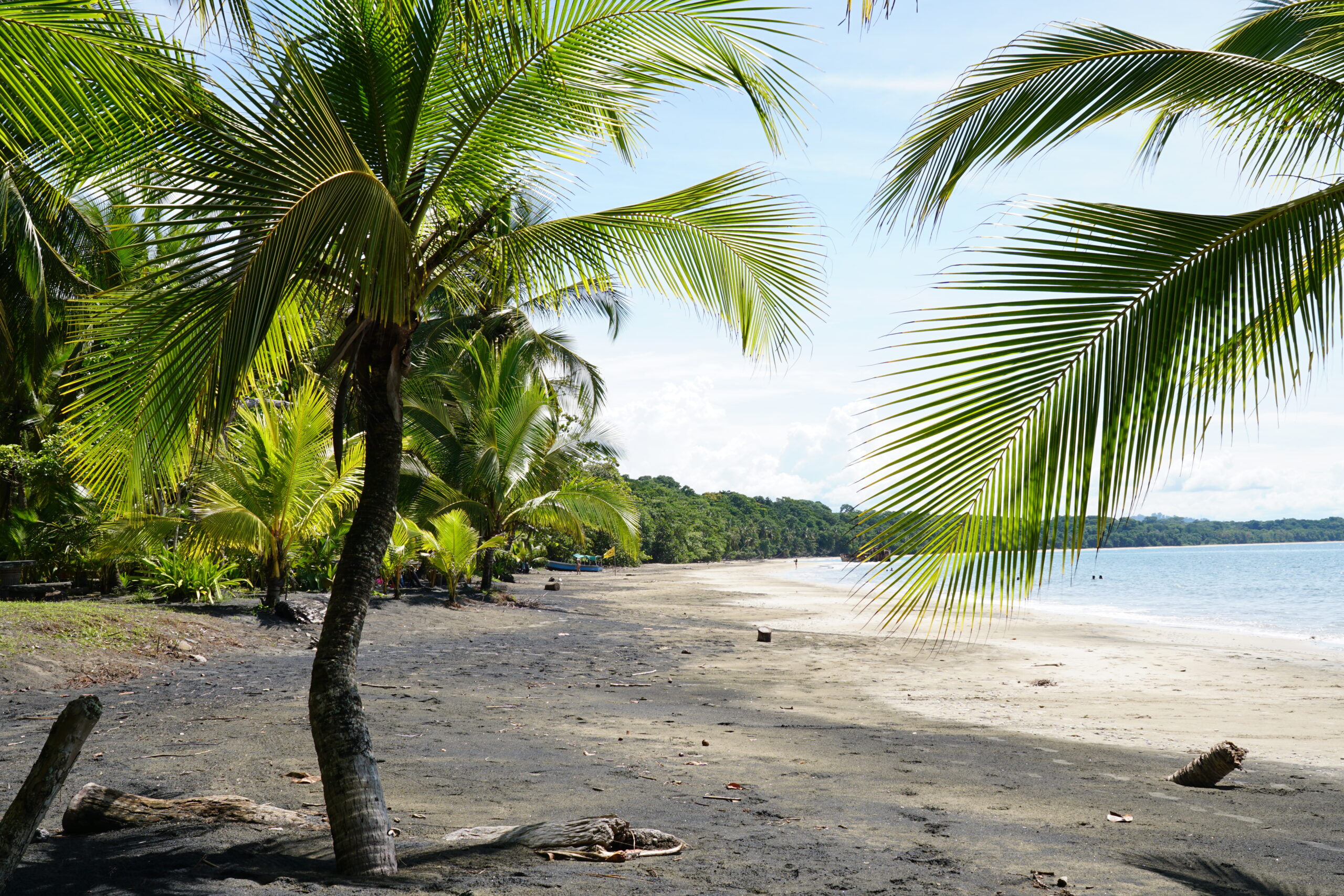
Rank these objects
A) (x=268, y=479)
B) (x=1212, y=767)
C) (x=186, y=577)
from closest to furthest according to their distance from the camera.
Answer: (x=1212, y=767) → (x=268, y=479) → (x=186, y=577)

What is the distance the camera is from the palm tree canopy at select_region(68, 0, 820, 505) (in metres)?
2.91

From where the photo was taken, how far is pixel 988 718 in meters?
8.55

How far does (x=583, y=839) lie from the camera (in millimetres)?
3580

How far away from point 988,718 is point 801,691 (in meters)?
2.04

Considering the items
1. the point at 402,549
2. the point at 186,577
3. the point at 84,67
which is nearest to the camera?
the point at 84,67

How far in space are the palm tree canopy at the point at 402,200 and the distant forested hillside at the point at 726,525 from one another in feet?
149

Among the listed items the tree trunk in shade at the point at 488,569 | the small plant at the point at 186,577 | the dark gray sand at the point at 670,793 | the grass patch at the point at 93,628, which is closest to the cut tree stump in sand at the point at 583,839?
the dark gray sand at the point at 670,793

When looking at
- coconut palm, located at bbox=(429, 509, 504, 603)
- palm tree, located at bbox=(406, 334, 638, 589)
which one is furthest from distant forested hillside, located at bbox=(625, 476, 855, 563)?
coconut palm, located at bbox=(429, 509, 504, 603)

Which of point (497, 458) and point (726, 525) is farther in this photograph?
point (726, 525)

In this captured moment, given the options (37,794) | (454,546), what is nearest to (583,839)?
(37,794)

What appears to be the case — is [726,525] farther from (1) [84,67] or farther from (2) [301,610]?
(1) [84,67]

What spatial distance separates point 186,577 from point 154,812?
9.13 meters

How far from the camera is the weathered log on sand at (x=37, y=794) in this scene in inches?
82.9

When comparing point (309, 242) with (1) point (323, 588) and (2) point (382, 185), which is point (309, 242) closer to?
(2) point (382, 185)
